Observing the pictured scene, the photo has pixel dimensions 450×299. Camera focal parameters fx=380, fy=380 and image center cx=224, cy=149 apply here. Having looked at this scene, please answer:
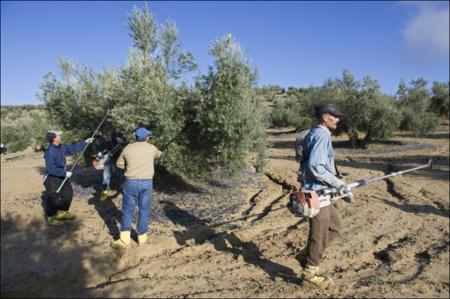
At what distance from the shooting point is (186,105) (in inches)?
374

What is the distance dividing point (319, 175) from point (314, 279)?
128 centimetres

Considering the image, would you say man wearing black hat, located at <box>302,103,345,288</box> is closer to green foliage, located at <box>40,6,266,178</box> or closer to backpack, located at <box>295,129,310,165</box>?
backpack, located at <box>295,129,310,165</box>

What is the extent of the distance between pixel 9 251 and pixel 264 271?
4597mm

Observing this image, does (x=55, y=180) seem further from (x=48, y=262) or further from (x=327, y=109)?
(x=327, y=109)

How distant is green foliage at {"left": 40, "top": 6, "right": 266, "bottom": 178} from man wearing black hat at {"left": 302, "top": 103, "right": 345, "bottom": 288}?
3.95 metres

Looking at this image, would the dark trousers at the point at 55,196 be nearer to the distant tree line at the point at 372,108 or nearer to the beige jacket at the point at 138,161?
the beige jacket at the point at 138,161

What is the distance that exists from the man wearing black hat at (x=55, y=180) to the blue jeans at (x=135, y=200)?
6.89 feet

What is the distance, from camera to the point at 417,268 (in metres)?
5.41

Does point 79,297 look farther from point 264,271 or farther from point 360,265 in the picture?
point 360,265

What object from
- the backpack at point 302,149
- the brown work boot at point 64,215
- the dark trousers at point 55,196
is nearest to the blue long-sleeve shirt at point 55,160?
the dark trousers at point 55,196

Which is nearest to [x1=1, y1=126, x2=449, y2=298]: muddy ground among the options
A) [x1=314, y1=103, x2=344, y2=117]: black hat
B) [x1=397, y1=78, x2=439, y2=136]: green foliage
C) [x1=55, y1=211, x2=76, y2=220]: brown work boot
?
[x1=55, y1=211, x2=76, y2=220]: brown work boot

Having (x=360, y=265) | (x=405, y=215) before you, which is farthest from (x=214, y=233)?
(x=405, y=215)

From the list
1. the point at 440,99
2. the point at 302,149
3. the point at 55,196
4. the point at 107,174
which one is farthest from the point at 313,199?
the point at 440,99

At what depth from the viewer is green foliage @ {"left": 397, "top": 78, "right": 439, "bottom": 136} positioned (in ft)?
79.8
